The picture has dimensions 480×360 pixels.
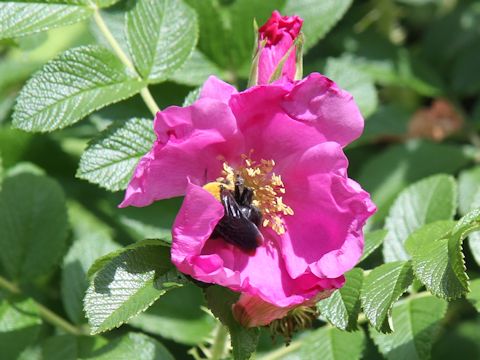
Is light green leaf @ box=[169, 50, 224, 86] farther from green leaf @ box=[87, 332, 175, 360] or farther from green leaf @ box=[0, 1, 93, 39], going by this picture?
green leaf @ box=[87, 332, 175, 360]

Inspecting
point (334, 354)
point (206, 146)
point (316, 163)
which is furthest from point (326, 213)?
point (334, 354)

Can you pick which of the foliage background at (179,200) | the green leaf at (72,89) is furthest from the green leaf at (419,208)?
the green leaf at (72,89)

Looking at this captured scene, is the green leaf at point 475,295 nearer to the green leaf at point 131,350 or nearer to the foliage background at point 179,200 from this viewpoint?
the foliage background at point 179,200

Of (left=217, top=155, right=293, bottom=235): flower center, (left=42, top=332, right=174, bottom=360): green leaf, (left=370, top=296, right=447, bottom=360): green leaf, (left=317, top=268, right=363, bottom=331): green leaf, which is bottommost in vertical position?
(left=370, top=296, right=447, bottom=360): green leaf

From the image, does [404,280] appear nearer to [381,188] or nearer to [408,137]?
[381,188]

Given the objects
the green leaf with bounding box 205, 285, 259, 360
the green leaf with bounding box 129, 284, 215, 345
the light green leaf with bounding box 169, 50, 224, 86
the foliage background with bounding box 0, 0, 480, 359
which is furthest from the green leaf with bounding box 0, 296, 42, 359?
the light green leaf with bounding box 169, 50, 224, 86

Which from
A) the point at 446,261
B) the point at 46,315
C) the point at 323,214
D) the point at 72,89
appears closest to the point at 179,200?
the point at 46,315

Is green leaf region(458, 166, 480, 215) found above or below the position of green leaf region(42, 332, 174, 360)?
below
